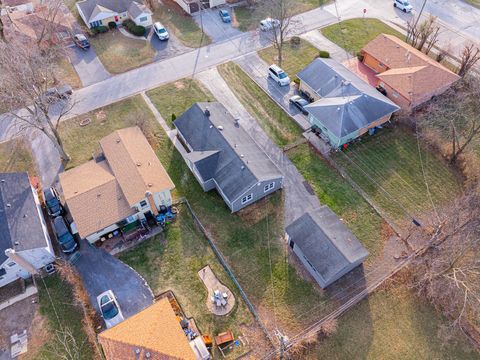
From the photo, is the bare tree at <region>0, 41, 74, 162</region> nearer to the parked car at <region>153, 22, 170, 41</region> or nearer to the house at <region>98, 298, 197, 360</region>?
the parked car at <region>153, 22, 170, 41</region>

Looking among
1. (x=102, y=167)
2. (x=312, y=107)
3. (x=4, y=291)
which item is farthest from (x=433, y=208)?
(x=4, y=291)

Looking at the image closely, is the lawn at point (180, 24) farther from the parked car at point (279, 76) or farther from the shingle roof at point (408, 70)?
the shingle roof at point (408, 70)

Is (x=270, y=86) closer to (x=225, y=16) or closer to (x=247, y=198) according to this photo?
(x=225, y=16)

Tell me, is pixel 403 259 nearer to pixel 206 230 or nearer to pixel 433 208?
pixel 433 208

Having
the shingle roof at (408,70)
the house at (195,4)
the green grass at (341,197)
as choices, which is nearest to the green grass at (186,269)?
the green grass at (341,197)

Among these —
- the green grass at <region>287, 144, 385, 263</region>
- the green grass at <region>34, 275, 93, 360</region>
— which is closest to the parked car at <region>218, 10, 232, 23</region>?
the green grass at <region>287, 144, 385, 263</region>

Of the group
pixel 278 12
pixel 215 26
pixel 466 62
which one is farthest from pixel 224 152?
pixel 466 62
